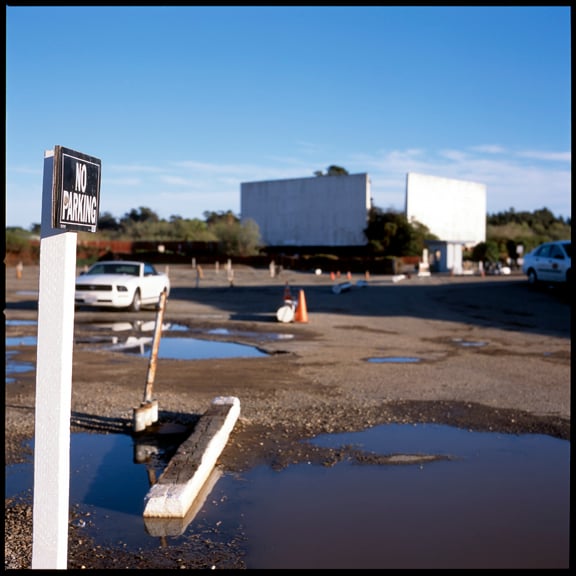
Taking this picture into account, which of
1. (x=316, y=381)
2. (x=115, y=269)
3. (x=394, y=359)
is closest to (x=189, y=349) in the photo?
(x=394, y=359)

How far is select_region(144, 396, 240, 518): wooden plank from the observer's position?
5223mm

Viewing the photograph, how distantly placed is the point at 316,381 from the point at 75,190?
726 centimetres

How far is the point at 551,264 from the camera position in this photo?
25.2 meters

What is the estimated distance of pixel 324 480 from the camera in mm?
6188

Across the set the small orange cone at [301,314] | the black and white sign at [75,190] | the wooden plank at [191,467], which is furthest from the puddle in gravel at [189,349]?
the black and white sign at [75,190]

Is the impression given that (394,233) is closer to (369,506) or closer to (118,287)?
(118,287)

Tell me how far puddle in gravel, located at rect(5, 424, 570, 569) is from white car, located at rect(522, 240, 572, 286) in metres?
18.1

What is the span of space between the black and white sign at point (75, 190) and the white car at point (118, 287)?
1623 cm

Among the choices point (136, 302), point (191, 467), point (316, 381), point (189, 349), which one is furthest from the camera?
point (136, 302)

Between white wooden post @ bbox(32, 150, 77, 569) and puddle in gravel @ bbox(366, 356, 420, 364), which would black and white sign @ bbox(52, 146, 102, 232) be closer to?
white wooden post @ bbox(32, 150, 77, 569)

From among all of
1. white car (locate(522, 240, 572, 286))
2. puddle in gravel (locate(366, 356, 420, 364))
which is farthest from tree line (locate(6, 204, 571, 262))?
puddle in gravel (locate(366, 356, 420, 364))

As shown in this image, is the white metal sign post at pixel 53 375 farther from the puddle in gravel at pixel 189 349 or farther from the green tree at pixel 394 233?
the green tree at pixel 394 233

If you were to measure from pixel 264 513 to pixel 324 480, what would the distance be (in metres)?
0.87

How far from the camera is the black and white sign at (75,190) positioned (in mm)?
3307
